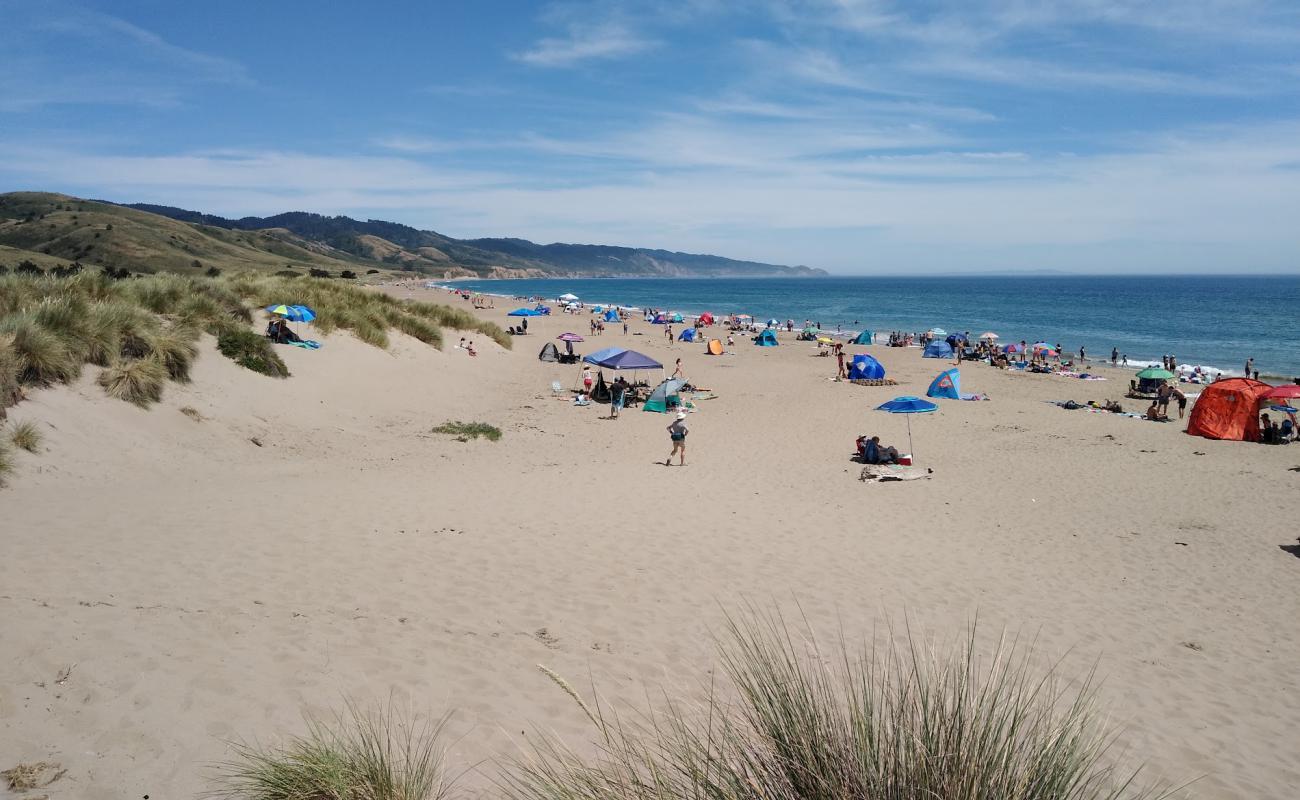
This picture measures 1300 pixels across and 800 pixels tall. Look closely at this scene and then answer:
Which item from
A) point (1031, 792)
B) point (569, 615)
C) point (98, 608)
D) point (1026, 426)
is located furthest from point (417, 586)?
point (1026, 426)

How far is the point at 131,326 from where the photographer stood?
13859mm

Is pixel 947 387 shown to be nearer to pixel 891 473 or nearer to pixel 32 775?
pixel 891 473

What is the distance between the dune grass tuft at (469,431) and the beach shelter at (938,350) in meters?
27.5

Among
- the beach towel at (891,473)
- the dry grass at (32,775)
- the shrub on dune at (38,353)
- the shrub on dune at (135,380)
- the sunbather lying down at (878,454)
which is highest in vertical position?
the shrub on dune at (38,353)

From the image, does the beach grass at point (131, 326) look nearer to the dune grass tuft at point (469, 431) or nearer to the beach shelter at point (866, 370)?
the dune grass tuft at point (469, 431)

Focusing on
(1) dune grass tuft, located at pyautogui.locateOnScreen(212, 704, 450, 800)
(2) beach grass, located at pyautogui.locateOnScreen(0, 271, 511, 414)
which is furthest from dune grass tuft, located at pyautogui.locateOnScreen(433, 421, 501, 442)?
(1) dune grass tuft, located at pyautogui.locateOnScreen(212, 704, 450, 800)

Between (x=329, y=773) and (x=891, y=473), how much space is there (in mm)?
12260

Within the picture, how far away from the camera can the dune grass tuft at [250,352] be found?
1605cm

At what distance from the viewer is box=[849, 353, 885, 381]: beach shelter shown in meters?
27.7

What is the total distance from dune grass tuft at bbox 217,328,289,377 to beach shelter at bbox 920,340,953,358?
3084cm

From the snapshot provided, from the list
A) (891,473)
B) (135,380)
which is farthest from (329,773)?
(891,473)

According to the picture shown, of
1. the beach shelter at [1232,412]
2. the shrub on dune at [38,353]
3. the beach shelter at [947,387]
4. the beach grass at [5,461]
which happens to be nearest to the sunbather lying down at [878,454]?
the beach shelter at [1232,412]

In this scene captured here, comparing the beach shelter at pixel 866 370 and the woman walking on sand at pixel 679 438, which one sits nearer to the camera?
the woman walking on sand at pixel 679 438

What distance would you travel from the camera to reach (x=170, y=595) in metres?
5.88
